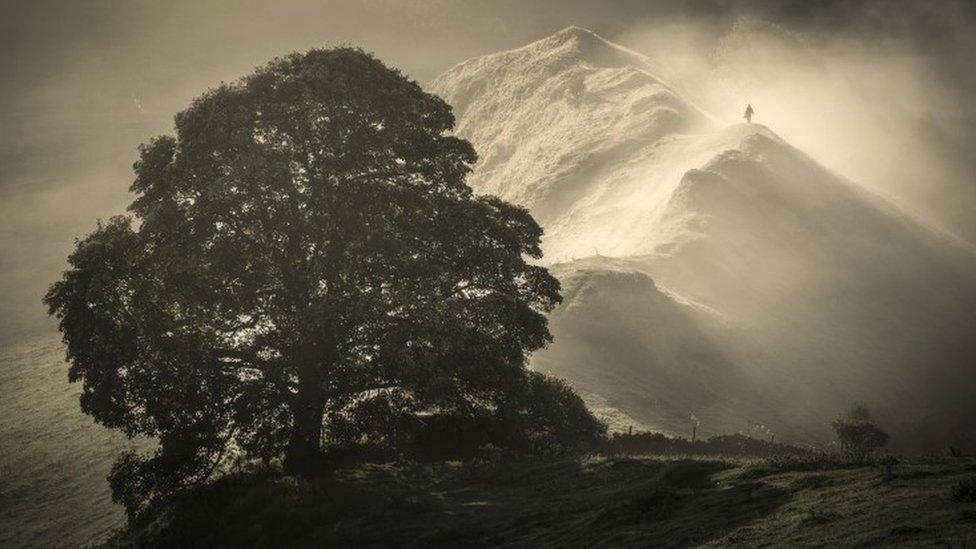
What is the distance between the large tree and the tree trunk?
0.21 ft

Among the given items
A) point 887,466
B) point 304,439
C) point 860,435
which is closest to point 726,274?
point 860,435

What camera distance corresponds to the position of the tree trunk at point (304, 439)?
65.2 feet

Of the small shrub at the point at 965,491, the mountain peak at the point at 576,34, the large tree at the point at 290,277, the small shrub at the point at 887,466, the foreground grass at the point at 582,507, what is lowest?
the foreground grass at the point at 582,507

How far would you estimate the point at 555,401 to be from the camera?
24375mm

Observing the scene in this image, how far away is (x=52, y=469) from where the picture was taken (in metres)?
35.5

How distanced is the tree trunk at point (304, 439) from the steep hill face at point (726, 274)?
24.2 meters

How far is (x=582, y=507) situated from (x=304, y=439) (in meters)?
9.57

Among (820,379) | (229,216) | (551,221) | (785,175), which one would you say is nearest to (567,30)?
(551,221)

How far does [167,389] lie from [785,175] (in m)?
84.2

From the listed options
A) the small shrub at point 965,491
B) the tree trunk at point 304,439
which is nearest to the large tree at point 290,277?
the tree trunk at point 304,439

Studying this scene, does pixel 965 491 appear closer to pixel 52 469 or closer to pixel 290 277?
pixel 290 277

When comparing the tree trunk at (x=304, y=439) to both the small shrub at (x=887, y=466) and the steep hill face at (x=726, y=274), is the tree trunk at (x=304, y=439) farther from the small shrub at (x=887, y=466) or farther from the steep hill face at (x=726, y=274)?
the steep hill face at (x=726, y=274)

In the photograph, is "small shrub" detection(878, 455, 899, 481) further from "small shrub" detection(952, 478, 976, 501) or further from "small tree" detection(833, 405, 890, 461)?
"small tree" detection(833, 405, 890, 461)

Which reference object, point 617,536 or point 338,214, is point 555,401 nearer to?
point 338,214
